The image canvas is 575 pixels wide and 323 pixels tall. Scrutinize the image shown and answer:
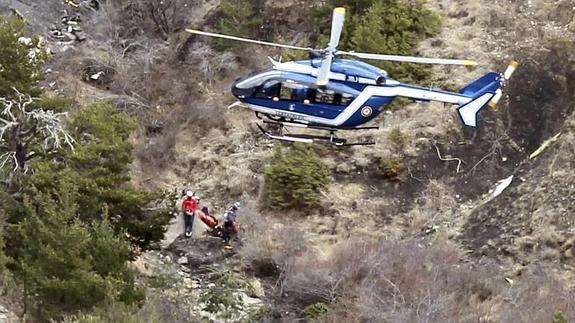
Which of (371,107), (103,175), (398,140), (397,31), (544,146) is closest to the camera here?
(371,107)

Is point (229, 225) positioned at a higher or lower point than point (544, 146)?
lower

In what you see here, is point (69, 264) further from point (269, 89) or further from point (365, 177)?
point (365, 177)

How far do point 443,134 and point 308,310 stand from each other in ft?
25.3

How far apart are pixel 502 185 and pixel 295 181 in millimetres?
5049

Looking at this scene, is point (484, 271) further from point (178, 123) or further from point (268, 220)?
point (178, 123)

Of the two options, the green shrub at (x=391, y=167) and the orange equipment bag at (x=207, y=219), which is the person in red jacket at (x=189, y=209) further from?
the green shrub at (x=391, y=167)

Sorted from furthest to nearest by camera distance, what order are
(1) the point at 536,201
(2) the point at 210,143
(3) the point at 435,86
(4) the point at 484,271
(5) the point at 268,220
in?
1. (2) the point at 210,143
2. (3) the point at 435,86
3. (5) the point at 268,220
4. (1) the point at 536,201
5. (4) the point at 484,271

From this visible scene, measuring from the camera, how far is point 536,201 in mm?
19438

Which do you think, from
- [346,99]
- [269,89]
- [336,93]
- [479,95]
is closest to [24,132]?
[269,89]

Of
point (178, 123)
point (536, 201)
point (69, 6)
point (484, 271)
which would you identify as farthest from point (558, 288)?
point (69, 6)

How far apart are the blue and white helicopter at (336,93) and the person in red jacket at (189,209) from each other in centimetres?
452

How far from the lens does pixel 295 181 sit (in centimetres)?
2136

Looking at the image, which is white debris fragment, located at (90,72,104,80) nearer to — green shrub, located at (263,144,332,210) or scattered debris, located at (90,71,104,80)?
scattered debris, located at (90,71,104,80)

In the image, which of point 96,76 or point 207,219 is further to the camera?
point 96,76
